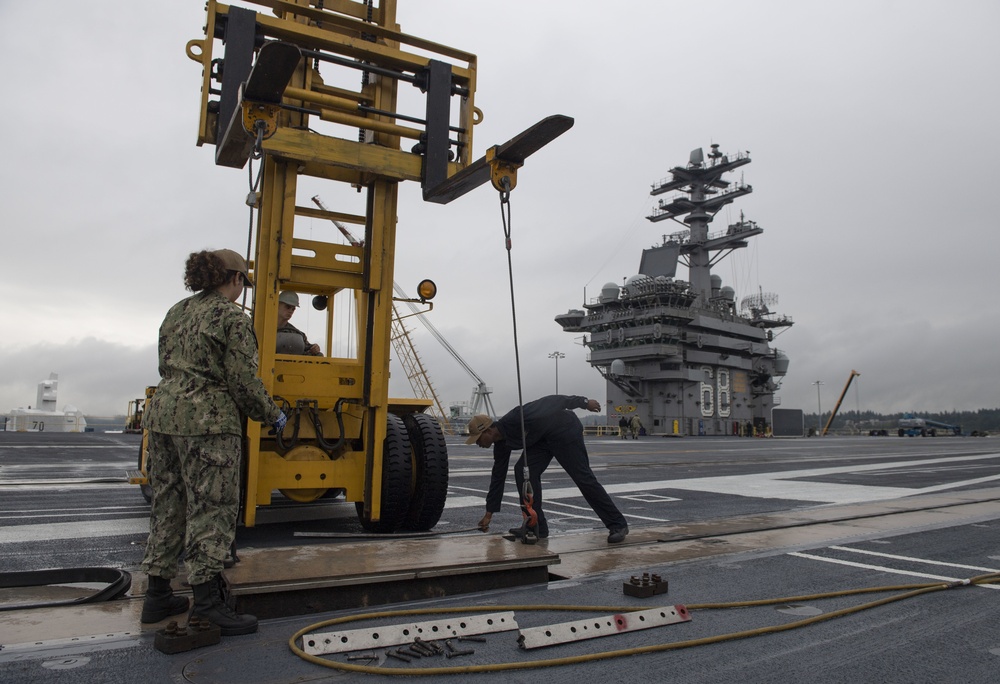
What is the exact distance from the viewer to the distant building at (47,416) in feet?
144

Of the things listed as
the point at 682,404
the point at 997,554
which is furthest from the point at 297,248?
the point at 682,404

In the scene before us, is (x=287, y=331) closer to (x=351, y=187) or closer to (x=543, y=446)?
(x=351, y=187)

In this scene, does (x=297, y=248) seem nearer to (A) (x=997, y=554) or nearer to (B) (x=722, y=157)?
(A) (x=997, y=554)

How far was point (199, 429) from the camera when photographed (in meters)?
3.36

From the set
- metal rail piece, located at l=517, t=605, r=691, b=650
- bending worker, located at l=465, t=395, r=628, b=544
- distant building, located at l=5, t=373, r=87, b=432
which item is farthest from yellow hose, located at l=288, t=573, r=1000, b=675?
distant building, located at l=5, t=373, r=87, b=432

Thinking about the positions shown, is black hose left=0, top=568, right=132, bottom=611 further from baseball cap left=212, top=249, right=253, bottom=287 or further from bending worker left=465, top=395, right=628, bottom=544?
bending worker left=465, top=395, right=628, bottom=544

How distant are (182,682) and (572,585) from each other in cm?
247

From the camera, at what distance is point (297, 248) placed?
5.62 metres

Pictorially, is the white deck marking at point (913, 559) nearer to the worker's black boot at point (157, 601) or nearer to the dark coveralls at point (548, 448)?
the dark coveralls at point (548, 448)

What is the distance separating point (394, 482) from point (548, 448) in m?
1.44

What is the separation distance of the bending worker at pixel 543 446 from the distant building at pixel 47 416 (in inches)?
1837

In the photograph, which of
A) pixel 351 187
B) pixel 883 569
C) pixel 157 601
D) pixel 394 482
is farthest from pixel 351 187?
pixel 883 569

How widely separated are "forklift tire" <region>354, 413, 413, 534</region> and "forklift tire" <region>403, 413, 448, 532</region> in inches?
5.0

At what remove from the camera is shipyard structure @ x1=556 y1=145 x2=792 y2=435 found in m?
53.7
